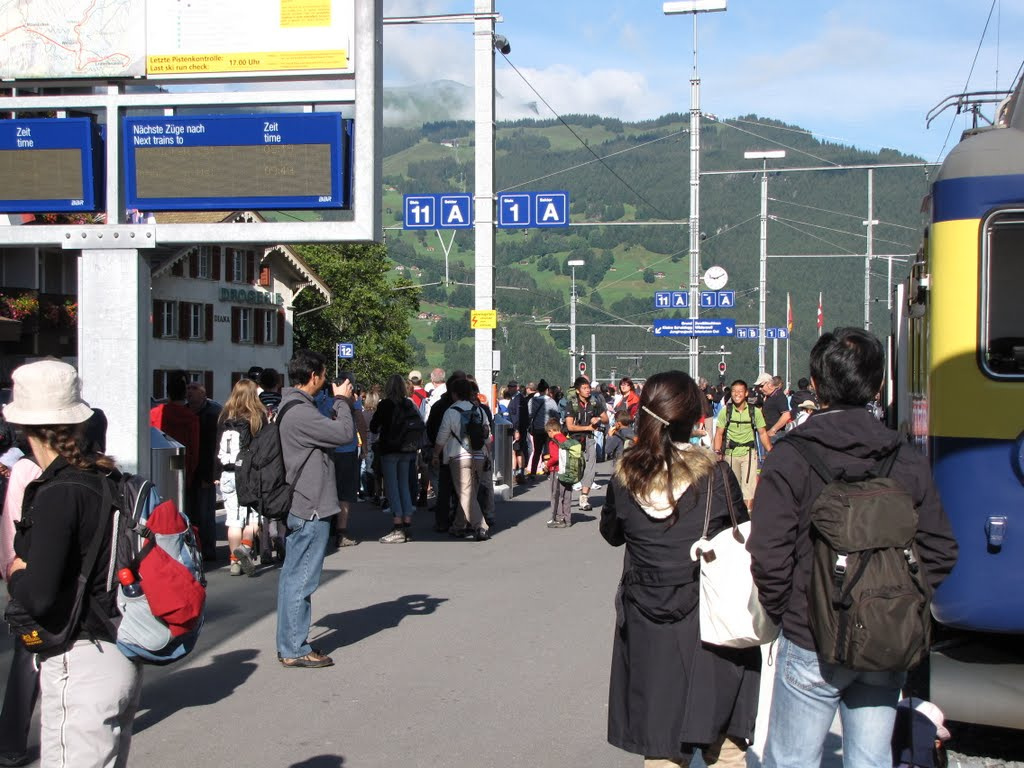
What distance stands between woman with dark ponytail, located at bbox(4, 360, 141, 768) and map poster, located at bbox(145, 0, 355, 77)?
721 cm

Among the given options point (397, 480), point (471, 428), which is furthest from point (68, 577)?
point (471, 428)

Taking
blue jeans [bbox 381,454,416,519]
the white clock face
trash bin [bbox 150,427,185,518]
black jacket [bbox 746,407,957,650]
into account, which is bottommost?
blue jeans [bbox 381,454,416,519]

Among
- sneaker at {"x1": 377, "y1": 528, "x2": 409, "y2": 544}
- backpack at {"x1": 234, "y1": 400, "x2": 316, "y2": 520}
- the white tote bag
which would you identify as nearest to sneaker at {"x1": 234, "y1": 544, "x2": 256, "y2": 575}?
sneaker at {"x1": 377, "y1": 528, "x2": 409, "y2": 544}

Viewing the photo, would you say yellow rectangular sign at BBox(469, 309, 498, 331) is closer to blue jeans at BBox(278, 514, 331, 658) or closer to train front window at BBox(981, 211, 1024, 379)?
blue jeans at BBox(278, 514, 331, 658)

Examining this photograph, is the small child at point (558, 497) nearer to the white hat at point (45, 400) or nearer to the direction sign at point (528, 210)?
the direction sign at point (528, 210)

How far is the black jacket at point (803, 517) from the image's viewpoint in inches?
149

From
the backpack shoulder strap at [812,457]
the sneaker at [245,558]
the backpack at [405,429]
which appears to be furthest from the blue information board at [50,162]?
the backpack shoulder strap at [812,457]

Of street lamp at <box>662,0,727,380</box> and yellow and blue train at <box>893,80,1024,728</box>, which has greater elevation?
street lamp at <box>662,0,727,380</box>

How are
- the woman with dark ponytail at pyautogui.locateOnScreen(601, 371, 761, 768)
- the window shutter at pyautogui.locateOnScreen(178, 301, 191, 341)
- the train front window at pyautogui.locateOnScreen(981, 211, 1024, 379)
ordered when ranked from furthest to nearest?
the window shutter at pyautogui.locateOnScreen(178, 301, 191, 341) < the train front window at pyautogui.locateOnScreen(981, 211, 1024, 379) < the woman with dark ponytail at pyautogui.locateOnScreen(601, 371, 761, 768)

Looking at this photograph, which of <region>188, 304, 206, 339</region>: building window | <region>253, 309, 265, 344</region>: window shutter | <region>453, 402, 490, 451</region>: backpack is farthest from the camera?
<region>253, 309, 265, 344</region>: window shutter

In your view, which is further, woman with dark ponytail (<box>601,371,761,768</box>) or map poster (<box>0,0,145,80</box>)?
map poster (<box>0,0,145,80</box>)

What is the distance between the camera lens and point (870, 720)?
382cm

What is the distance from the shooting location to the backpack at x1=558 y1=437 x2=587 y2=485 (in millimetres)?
15094

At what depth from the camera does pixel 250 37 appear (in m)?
10.6
